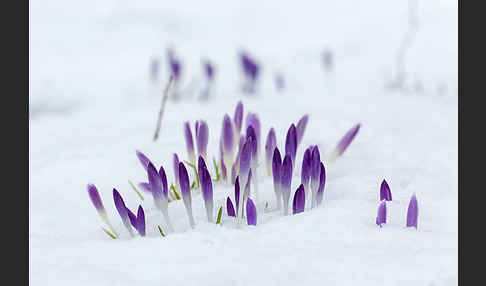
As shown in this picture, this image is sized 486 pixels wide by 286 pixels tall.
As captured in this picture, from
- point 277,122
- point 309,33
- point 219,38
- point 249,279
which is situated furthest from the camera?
point 309,33

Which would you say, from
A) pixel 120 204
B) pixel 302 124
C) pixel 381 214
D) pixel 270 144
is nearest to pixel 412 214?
pixel 381 214

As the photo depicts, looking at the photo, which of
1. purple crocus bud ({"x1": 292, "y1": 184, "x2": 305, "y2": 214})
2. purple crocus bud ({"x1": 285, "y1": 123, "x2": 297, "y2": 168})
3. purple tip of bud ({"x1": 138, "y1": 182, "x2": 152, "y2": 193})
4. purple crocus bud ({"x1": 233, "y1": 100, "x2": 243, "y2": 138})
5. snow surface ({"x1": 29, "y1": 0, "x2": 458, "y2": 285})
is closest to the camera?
snow surface ({"x1": 29, "y1": 0, "x2": 458, "y2": 285})

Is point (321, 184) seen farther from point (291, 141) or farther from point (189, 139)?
point (189, 139)

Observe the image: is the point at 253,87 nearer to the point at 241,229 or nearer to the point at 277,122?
the point at 277,122

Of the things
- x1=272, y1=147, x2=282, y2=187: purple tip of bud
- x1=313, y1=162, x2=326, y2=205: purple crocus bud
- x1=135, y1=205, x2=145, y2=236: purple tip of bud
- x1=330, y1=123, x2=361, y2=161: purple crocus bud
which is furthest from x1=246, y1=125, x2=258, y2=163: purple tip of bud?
x1=330, y1=123, x2=361, y2=161: purple crocus bud

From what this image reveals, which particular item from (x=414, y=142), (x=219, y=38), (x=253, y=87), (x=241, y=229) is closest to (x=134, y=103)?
(x=253, y=87)

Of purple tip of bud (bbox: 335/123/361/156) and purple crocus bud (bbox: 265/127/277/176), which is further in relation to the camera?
purple tip of bud (bbox: 335/123/361/156)

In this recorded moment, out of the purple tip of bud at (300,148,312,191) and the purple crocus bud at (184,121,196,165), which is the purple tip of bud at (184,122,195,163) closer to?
the purple crocus bud at (184,121,196,165)

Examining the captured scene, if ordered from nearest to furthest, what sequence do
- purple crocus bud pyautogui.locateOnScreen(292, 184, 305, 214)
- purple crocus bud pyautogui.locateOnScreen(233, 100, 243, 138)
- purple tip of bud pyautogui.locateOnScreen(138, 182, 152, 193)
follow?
1. purple crocus bud pyautogui.locateOnScreen(292, 184, 305, 214)
2. purple tip of bud pyautogui.locateOnScreen(138, 182, 152, 193)
3. purple crocus bud pyautogui.locateOnScreen(233, 100, 243, 138)

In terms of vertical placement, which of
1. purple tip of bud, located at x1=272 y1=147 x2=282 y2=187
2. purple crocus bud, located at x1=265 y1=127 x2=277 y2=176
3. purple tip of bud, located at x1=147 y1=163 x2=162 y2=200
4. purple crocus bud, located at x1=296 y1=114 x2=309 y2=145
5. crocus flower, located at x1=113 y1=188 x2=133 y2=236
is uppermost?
purple crocus bud, located at x1=296 y1=114 x2=309 y2=145

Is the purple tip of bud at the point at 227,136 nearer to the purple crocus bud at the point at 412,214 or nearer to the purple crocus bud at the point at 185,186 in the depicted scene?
the purple crocus bud at the point at 185,186

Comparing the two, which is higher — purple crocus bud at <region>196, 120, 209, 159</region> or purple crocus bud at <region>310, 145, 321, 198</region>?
purple crocus bud at <region>196, 120, 209, 159</region>
